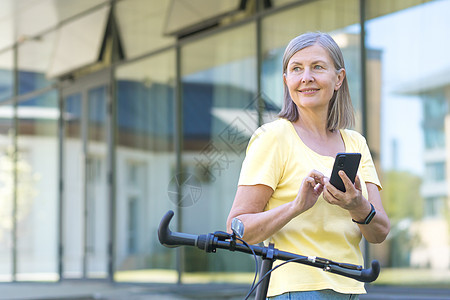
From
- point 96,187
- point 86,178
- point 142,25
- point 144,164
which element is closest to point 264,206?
point 144,164

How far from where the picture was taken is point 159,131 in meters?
9.60

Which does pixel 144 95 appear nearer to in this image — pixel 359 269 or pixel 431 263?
pixel 431 263

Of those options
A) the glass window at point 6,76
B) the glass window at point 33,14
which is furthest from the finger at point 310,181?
the glass window at point 6,76

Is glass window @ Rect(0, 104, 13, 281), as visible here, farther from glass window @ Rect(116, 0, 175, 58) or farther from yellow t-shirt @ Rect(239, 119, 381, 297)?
yellow t-shirt @ Rect(239, 119, 381, 297)

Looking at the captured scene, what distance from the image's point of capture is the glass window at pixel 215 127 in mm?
8062

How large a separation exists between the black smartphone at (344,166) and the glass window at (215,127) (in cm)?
612

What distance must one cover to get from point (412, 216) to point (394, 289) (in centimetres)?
70

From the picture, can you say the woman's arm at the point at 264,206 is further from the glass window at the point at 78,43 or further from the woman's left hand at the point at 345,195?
the glass window at the point at 78,43

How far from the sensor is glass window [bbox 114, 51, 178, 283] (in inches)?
371

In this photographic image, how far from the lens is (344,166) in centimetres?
158

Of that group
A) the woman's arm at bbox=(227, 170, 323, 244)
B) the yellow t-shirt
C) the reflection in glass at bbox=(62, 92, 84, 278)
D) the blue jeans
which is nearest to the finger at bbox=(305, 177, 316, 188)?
the woman's arm at bbox=(227, 170, 323, 244)

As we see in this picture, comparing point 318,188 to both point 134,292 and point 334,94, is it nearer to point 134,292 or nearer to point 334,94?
point 334,94

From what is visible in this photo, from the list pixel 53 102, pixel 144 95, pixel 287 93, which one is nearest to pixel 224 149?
pixel 144 95

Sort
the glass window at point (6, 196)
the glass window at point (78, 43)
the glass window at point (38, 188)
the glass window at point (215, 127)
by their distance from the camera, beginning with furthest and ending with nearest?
1. the glass window at point (6, 196)
2. the glass window at point (38, 188)
3. the glass window at point (78, 43)
4. the glass window at point (215, 127)
